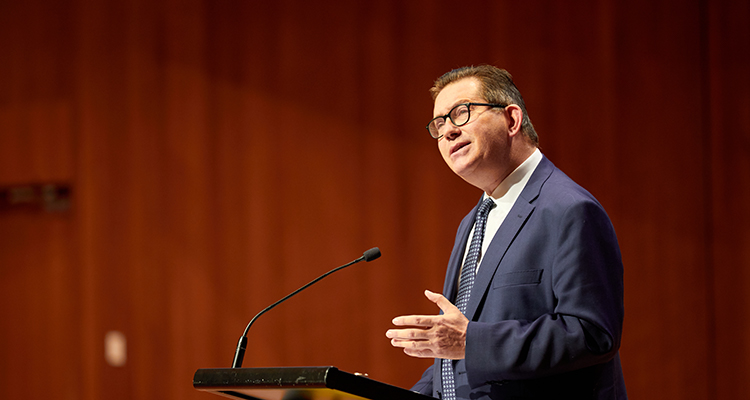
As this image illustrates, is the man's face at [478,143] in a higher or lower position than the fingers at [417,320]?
higher

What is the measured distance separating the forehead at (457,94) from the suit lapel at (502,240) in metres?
0.32

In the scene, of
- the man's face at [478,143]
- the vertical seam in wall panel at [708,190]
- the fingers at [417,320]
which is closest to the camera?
the fingers at [417,320]

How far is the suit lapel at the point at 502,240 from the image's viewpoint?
1521 millimetres

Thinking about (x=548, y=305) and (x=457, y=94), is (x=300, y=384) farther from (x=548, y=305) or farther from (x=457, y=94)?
(x=457, y=94)

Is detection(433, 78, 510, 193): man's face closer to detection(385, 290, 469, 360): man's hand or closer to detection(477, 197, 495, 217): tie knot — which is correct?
detection(477, 197, 495, 217): tie knot

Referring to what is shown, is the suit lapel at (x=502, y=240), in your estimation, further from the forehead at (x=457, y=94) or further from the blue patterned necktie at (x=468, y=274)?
the forehead at (x=457, y=94)

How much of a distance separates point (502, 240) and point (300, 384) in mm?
673

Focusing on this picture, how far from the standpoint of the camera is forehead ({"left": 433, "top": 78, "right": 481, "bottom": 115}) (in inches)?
70.1

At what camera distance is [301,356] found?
352 centimetres

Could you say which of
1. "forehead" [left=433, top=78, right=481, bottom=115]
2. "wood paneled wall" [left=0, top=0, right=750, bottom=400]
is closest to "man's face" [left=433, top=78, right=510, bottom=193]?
"forehead" [left=433, top=78, right=481, bottom=115]

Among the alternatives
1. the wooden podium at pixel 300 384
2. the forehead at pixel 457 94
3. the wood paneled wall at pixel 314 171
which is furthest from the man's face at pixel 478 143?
the wood paneled wall at pixel 314 171

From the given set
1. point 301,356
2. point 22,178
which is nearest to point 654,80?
point 301,356

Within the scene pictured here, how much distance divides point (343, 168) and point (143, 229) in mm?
1267

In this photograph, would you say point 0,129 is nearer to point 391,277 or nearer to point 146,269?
point 146,269
